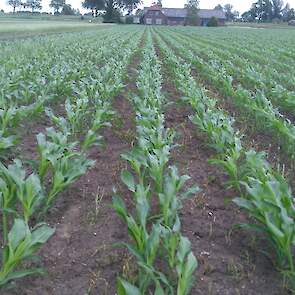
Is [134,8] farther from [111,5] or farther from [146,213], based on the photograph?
[146,213]

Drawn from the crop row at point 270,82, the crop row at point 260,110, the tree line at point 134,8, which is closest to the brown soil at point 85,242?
the crop row at point 260,110

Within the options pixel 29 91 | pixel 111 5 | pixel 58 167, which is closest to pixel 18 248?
pixel 58 167

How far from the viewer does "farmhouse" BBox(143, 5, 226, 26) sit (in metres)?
91.9

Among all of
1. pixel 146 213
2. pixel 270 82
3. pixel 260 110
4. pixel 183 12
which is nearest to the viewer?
pixel 146 213

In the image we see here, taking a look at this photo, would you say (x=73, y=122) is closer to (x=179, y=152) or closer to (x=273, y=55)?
(x=179, y=152)

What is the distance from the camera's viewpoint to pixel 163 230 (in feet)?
9.38

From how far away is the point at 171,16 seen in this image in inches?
3804

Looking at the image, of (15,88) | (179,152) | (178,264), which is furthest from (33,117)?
(178,264)

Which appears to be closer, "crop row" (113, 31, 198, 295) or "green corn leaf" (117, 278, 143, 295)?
"green corn leaf" (117, 278, 143, 295)

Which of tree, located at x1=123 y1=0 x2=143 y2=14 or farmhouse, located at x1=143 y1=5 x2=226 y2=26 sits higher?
tree, located at x1=123 y1=0 x2=143 y2=14

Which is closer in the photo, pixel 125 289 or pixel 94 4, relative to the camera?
pixel 125 289

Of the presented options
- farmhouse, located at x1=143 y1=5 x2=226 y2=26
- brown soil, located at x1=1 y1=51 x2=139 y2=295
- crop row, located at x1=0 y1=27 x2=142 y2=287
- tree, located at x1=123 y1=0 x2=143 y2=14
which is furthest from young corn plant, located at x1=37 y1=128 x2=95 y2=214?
tree, located at x1=123 y1=0 x2=143 y2=14

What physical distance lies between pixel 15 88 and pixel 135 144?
2918mm

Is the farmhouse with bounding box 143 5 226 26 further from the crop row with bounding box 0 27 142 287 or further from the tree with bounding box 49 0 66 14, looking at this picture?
the crop row with bounding box 0 27 142 287
